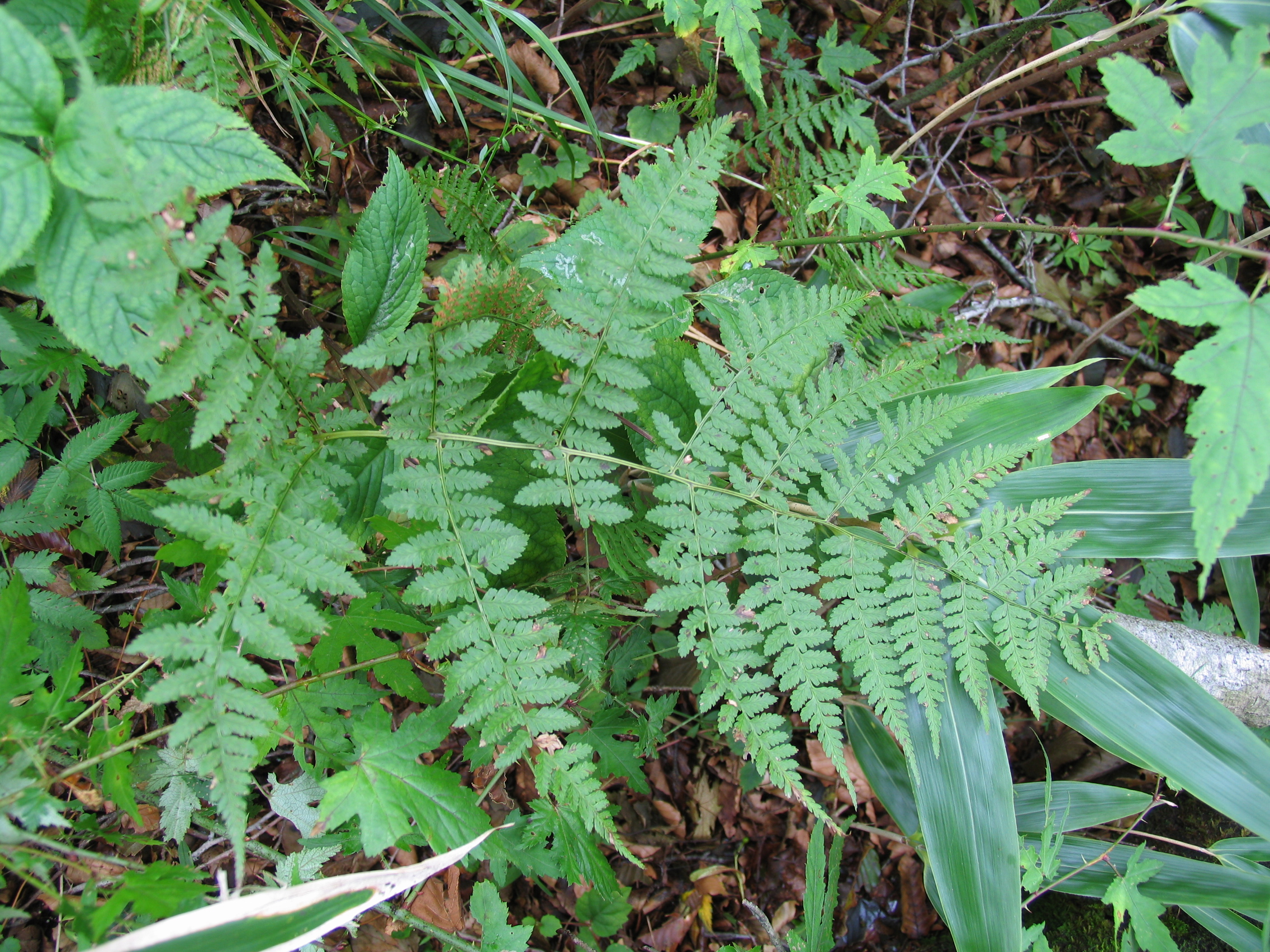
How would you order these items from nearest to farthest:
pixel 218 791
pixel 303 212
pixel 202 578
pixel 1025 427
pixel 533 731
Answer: pixel 218 791 → pixel 533 731 → pixel 202 578 → pixel 1025 427 → pixel 303 212

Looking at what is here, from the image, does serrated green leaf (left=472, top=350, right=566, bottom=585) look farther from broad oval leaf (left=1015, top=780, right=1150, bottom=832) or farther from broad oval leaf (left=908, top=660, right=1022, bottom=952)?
broad oval leaf (left=1015, top=780, right=1150, bottom=832)

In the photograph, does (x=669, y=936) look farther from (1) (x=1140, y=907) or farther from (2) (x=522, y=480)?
(2) (x=522, y=480)

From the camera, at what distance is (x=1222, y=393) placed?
1.12 m

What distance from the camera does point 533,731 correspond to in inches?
49.9

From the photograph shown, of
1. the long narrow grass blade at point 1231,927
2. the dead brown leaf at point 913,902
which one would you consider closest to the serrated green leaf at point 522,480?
the dead brown leaf at point 913,902

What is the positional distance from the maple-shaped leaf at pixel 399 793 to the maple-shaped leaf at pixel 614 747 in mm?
538

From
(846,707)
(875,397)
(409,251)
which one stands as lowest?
(846,707)

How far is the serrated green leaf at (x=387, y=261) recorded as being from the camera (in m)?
1.60

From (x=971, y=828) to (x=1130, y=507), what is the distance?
37.0 inches

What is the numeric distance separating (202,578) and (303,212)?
4.31ft

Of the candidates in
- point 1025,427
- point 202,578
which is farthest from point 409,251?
point 1025,427

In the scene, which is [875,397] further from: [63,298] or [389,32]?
[389,32]

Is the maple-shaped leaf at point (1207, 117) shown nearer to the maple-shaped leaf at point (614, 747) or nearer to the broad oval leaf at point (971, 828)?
the broad oval leaf at point (971, 828)

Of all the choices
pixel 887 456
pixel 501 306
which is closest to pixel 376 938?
pixel 501 306
